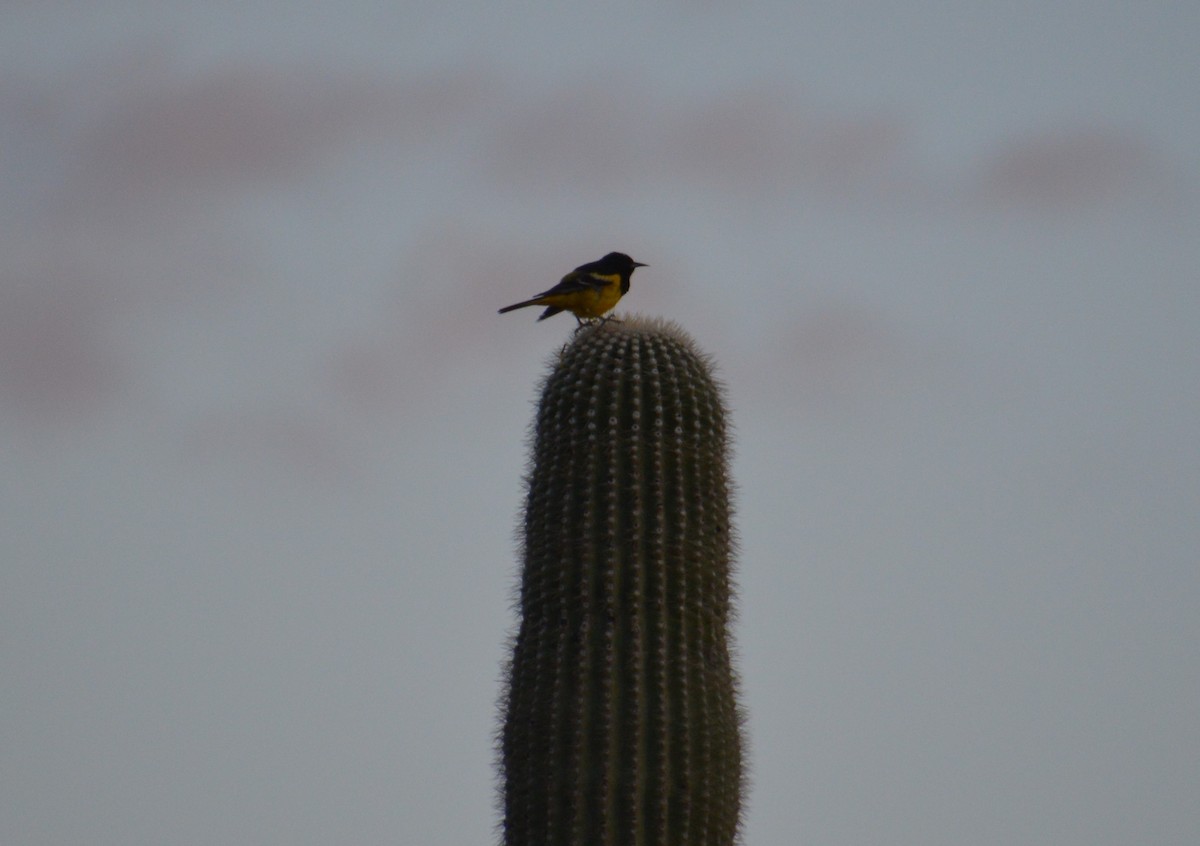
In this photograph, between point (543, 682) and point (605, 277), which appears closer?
point (543, 682)

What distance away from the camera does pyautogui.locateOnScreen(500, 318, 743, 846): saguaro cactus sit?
7195mm

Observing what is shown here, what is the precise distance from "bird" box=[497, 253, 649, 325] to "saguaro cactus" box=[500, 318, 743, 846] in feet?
9.85

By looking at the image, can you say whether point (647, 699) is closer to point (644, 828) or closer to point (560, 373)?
point (644, 828)

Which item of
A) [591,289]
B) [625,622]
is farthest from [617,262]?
[625,622]

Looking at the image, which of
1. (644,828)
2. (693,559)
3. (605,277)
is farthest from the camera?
(605,277)

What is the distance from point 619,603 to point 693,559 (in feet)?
1.51

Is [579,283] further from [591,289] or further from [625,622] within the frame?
[625,622]

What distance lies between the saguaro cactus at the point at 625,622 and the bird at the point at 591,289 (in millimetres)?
3002

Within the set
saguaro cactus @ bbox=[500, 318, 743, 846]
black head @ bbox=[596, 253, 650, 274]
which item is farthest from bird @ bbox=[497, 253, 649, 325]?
saguaro cactus @ bbox=[500, 318, 743, 846]

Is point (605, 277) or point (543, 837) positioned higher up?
point (605, 277)

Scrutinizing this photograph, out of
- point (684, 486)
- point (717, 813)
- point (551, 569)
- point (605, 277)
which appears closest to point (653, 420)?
point (684, 486)

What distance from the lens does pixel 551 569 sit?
7574 mm

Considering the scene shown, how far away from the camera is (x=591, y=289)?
1097 centimetres

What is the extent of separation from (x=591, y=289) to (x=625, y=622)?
410cm
